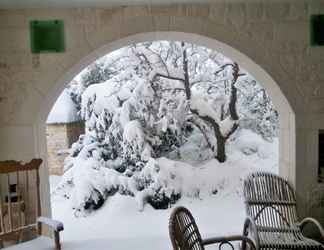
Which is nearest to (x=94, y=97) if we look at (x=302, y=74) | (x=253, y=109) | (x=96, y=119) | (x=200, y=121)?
(x=96, y=119)

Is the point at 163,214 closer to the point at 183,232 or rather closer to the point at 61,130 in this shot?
the point at 61,130

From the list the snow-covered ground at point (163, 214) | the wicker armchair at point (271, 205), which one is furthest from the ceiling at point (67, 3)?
the snow-covered ground at point (163, 214)

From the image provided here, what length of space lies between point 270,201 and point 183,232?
150 centimetres

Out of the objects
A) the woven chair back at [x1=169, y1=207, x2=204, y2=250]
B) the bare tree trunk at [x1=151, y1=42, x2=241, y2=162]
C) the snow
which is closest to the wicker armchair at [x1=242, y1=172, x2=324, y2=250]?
the woven chair back at [x1=169, y1=207, x2=204, y2=250]

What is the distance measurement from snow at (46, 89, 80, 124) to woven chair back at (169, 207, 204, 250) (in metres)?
4.60

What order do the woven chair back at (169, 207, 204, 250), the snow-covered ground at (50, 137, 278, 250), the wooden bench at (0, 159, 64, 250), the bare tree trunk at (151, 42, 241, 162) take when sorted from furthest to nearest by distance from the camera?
the bare tree trunk at (151, 42, 241, 162) → the snow-covered ground at (50, 137, 278, 250) → the wooden bench at (0, 159, 64, 250) → the woven chair back at (169, 207, 204, 250)

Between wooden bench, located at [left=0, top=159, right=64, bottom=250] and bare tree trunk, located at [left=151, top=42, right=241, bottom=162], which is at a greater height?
bare tree trunk, located at [left=151, top=42, right=241, bottom=162]

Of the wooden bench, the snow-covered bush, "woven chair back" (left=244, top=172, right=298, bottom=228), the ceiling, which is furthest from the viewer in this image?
the snow-covered bush

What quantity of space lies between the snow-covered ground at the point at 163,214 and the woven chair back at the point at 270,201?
0.65 meters

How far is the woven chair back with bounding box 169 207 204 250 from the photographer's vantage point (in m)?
1.65

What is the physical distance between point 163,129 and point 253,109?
1.80 meters

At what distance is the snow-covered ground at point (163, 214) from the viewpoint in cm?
339

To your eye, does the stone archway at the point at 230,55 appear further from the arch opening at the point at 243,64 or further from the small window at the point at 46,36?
the small window at the point at 46,36

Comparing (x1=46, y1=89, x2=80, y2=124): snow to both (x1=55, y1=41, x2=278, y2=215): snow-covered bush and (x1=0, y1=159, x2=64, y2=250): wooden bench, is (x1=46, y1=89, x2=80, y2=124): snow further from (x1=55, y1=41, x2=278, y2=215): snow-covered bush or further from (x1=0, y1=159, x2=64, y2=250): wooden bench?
(x1=0, y1=159, x2=64, y2=250): wooden bench
